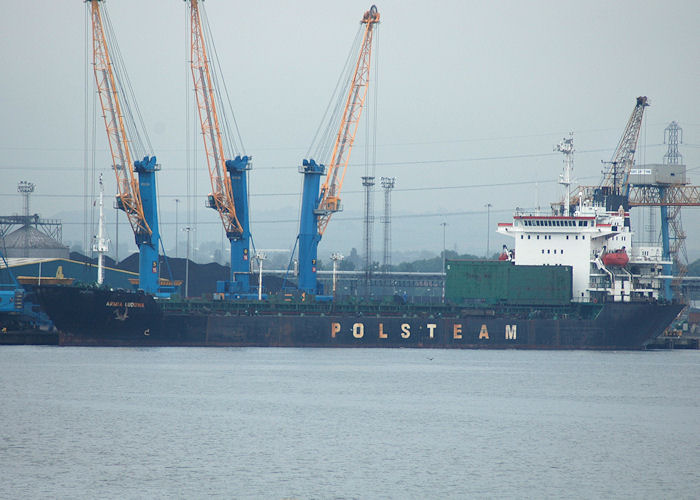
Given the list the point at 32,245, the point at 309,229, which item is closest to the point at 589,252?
the point at 309,229

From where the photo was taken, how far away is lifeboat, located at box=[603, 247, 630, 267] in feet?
236

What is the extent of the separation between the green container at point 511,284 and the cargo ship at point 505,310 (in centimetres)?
7

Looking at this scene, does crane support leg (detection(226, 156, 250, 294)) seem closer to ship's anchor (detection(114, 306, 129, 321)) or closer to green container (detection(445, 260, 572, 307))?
ship's anchor (detection(114, 306, 129, 321))

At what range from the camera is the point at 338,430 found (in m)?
36.8

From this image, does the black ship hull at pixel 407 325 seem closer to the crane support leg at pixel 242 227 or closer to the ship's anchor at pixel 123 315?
the ship's anchor at pixel 123 315

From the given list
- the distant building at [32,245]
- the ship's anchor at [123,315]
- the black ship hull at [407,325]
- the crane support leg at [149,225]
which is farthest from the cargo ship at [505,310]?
the distant building at [32,245]

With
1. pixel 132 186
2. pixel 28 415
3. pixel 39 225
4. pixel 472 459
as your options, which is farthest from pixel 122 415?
pixel 39 225

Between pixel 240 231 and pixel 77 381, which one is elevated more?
pixel 240 231

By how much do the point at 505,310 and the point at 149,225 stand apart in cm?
2608

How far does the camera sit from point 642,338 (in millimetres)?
71438

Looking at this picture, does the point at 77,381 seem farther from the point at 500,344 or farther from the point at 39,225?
the point at 39,225

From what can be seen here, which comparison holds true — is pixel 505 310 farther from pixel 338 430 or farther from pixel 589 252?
pixel 338 430

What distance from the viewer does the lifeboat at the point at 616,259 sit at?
236ft

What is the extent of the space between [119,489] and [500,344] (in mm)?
45984
